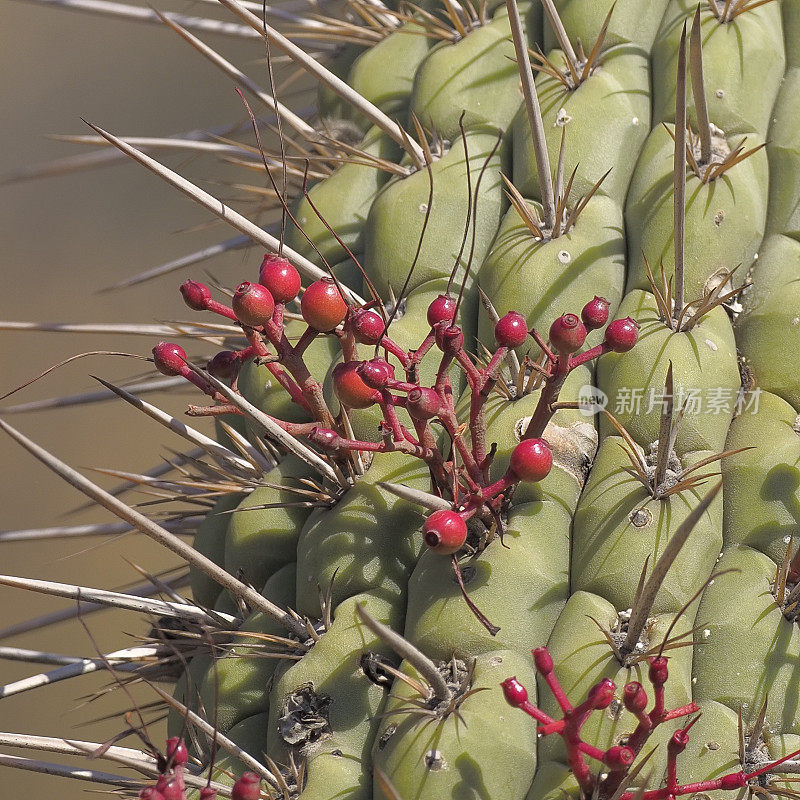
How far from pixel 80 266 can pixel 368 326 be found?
1702 millimetres

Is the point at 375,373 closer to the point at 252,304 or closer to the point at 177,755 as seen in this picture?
the point at 252,304

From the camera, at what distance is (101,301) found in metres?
2.16

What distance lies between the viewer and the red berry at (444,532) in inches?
24.5

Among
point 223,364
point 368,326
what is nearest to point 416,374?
point 368,326

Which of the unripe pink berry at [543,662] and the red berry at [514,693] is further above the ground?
the unripe pink berry at [543,662]

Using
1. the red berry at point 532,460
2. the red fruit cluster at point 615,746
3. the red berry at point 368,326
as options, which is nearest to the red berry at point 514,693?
the red fruit cluster at point 615,746

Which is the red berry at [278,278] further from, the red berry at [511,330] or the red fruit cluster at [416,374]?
the red berry at [511,330]

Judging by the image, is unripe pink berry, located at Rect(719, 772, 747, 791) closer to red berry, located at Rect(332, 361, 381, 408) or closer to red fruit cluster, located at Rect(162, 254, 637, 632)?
red fruit cluster, located at Rect(162, 254, 637, 632)

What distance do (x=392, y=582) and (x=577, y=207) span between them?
1.13 ft

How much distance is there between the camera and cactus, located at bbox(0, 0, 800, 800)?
25.9 inches

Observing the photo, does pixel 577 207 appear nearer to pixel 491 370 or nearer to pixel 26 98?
pixel 491 370

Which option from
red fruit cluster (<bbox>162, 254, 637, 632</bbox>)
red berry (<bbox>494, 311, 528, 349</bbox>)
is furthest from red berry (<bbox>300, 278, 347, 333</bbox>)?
red berry (<bbox>494, 311, 528, 349</bbox>)

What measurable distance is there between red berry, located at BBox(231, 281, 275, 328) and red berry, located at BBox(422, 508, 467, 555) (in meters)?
0.17

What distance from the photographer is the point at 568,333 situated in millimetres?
610
